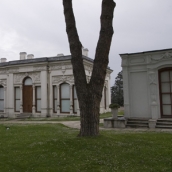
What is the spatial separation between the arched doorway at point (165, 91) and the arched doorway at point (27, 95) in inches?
564

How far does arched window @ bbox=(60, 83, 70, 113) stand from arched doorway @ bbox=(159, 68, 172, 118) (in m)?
10.7

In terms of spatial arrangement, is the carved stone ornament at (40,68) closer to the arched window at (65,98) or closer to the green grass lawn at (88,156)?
the arched window at (65,98)

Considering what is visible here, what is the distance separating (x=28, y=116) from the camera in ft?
72.9

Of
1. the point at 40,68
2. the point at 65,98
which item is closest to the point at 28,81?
the point at 40,68

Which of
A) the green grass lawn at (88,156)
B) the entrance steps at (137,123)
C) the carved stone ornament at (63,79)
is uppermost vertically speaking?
the carved stone ornament at (63,79)

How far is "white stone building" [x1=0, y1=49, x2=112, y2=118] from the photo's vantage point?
21.5 metres

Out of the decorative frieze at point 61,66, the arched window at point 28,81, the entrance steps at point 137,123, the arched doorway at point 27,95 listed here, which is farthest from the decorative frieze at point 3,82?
the entrance steps at point 137,123

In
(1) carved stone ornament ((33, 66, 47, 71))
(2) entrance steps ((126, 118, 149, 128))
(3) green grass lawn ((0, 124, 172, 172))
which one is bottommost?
(3) green grass lawn ((0, 124, 172, 172))

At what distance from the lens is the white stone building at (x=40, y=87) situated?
70.5 ft

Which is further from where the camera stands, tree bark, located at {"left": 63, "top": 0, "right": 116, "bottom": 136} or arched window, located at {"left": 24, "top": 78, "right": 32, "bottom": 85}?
arched window, located at {"left": 24, "top": 78, "right": 32, "bottom": 85}

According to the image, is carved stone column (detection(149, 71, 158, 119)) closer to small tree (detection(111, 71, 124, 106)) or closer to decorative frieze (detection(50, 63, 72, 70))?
decorative frieze (detection(50, 63, 72, 70))

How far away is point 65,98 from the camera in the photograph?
21.7 m

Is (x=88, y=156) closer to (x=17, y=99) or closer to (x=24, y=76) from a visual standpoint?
(x=24, y=76)

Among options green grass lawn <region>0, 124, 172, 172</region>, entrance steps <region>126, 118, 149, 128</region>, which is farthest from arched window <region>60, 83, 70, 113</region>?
green grass lawn <region>0, 124, 172, 172</region>
